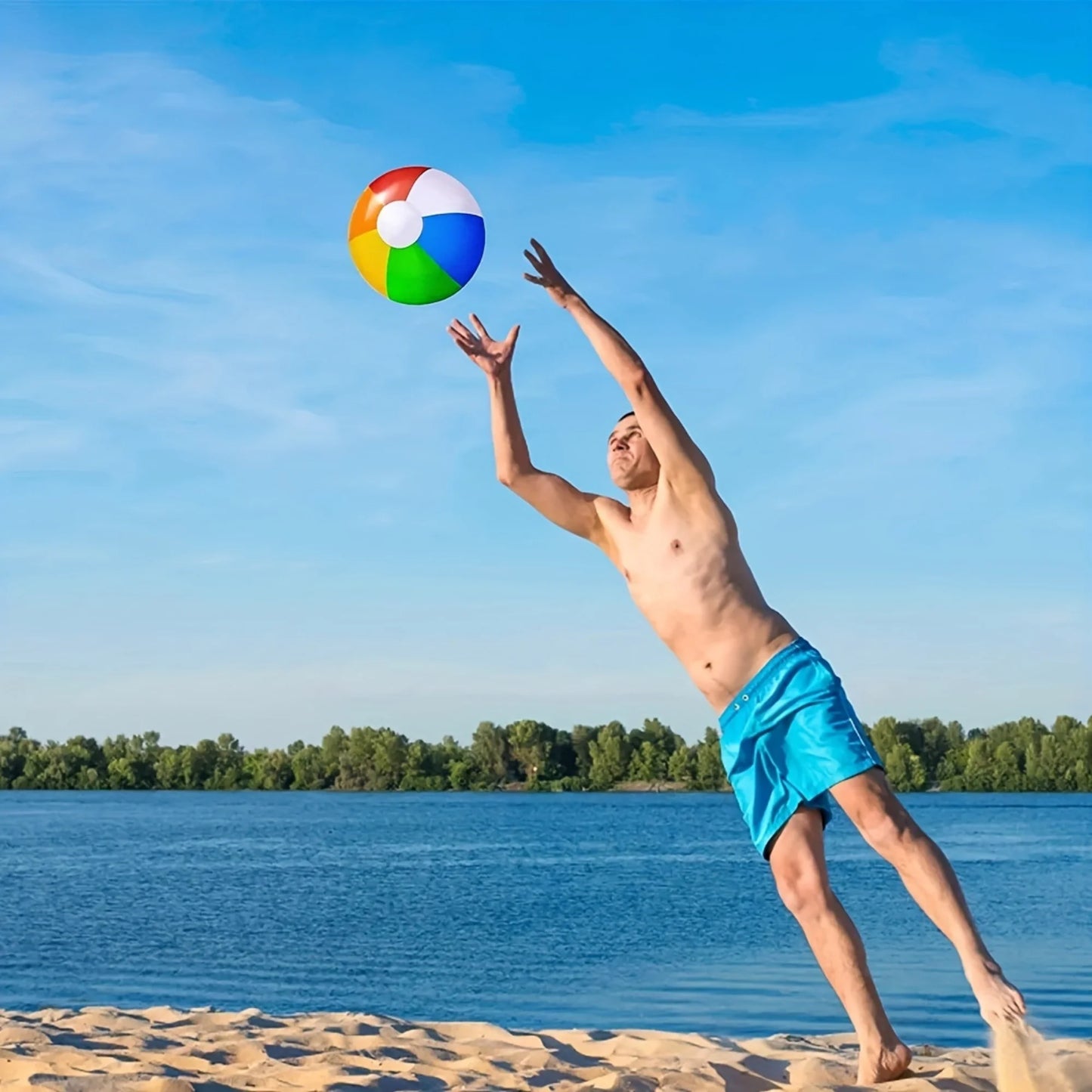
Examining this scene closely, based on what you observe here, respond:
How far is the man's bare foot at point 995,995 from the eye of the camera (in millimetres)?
4664

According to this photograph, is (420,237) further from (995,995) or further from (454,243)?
(995,995)

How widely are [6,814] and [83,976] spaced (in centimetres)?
7758

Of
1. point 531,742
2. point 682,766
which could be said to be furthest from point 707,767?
point 531,742

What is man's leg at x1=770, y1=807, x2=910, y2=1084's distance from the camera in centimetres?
525

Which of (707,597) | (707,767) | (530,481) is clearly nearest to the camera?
(707,597)

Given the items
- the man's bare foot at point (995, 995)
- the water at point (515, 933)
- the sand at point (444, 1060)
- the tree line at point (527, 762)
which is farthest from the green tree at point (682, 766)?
the man's bare foot at point (995, 995)

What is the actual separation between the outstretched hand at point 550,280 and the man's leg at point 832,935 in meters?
2.09

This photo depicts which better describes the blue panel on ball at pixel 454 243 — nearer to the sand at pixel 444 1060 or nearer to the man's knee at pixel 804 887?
the man's knee at pixel 804 887

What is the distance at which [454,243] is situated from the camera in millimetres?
6504

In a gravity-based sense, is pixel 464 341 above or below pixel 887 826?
above

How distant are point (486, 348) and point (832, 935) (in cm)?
267

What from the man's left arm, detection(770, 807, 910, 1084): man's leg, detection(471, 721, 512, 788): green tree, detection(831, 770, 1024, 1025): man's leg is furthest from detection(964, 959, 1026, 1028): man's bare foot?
detection(471, 721, 512, 788): green tree

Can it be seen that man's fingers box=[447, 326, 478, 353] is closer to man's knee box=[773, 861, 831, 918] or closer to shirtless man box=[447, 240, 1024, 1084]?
shirtless man box=[447, 240, 1024, 1084]

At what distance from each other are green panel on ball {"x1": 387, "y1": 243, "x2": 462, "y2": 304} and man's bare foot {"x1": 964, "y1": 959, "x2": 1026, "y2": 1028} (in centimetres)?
359
